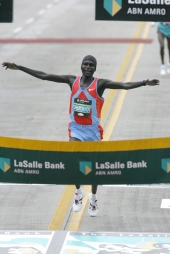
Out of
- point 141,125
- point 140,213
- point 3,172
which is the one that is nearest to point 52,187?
point 140,213

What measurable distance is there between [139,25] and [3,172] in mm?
22025

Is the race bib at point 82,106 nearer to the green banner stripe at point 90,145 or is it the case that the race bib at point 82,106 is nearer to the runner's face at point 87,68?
the runner's face at point 87,68

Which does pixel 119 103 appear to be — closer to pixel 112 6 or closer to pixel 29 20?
pixel 112 6

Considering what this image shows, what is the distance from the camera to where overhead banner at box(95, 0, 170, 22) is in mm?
13508

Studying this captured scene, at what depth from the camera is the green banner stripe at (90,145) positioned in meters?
10.6

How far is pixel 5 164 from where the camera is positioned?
35.4ft

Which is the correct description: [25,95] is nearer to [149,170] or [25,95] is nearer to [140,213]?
[140,213]

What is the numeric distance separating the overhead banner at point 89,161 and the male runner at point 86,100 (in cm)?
115

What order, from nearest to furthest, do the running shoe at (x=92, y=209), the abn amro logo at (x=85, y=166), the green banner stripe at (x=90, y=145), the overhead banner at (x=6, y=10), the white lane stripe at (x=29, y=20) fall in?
1. the green banner stripe at (x=90, y=145)
2. the abn amro logo at (x=85, y=166)
3. the running shoe at (x=92, y=209)
4. the overhead banner at (x=6, y=10)
5. the white lane stripe at (x=29, y=20)

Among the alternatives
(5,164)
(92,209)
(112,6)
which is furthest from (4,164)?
(112,6)

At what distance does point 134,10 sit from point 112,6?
373mm

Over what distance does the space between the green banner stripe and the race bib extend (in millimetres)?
1121

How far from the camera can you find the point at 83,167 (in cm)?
1070

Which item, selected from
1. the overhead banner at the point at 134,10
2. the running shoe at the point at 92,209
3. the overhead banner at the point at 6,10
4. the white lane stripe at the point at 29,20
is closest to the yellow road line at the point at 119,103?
the overhead banner at the point at 134,10
